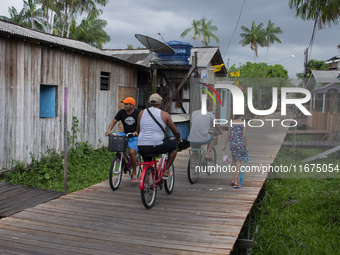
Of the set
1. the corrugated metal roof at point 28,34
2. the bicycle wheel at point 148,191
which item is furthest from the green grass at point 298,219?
the corrugated metal roof at point 28,34

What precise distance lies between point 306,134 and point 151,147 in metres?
12.1

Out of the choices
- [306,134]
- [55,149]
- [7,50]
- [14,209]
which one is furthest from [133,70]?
[14,209]

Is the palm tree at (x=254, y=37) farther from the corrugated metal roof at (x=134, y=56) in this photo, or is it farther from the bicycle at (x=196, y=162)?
the bicycle at (x=196, y=162)

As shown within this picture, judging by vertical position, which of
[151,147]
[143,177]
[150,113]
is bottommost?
[143,177]

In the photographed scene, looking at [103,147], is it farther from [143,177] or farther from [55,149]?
[143,177]

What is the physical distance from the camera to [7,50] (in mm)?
8281

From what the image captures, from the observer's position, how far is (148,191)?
557 cm

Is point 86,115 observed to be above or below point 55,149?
above

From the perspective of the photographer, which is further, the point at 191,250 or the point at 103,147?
the point at 103,147

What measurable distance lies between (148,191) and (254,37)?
239 feet

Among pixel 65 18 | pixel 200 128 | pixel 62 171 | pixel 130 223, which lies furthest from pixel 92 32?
pixel 130 223

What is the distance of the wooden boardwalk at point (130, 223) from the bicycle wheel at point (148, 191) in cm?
13

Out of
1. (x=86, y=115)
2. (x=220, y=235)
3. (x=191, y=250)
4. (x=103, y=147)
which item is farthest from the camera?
(x=103, y=147)

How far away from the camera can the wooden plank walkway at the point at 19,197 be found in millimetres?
5715
